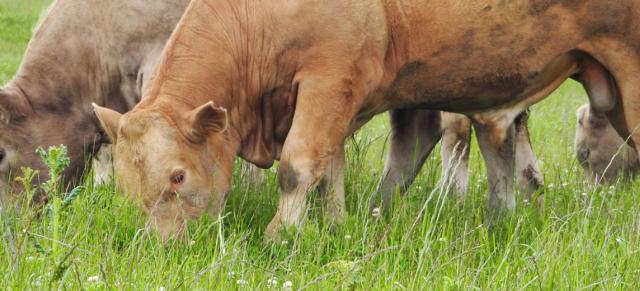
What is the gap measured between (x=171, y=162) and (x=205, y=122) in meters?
0.28

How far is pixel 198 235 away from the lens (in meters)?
5.47

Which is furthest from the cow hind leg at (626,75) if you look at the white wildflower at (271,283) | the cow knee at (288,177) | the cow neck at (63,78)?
the cow neck at (63,78)

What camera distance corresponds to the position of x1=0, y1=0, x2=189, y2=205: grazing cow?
24.6 feet

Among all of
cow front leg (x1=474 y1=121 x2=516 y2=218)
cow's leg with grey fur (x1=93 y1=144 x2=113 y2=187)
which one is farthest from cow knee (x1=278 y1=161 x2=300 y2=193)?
cow's leg with grey fur (x1=93 y1=144 x2=113 y2=187)

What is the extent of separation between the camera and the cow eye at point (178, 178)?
18.7 ft

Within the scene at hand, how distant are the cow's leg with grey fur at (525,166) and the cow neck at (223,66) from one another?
227 centimetres

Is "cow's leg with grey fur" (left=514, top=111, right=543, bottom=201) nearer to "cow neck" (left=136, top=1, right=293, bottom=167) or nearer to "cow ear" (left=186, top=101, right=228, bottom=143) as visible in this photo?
"cow neck" (left=136, top=1, right=293, bottom=167)

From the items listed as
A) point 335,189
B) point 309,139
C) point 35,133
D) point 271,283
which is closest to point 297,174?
point 309,139

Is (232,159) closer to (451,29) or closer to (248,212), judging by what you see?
(248,212)

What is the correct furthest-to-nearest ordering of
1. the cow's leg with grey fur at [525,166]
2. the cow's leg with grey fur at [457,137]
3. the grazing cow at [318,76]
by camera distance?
the cow's leg with grey fur at [457,137] → the cow's leg with grey fur at [525,166] → the grazing cow at [318,76]

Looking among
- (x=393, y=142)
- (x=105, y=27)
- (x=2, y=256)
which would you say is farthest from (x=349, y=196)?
(x=2, y=256)

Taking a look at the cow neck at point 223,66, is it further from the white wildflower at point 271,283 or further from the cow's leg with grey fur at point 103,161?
the cow's leg with grey fur at point 103,161

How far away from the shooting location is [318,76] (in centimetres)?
590

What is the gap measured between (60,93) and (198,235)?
254 cm
